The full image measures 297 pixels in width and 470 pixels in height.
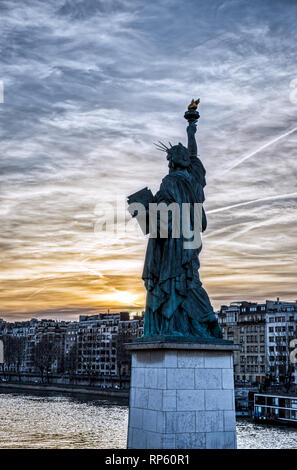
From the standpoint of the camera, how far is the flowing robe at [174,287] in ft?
46.6

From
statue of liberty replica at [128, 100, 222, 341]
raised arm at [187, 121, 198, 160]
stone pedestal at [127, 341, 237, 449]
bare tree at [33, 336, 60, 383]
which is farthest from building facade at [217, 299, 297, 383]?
stone pedestal at [127, 341, 237, 449]

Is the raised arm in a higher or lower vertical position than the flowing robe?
higher

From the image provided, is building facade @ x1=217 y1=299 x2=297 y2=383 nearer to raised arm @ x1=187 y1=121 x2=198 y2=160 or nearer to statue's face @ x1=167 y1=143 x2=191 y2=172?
raised arm @ x1=187 y1=121 x2=198 y2=160

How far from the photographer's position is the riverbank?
7888cm

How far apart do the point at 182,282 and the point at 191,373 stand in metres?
2.34

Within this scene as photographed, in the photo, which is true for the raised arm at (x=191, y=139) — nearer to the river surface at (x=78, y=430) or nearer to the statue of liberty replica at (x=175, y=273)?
the statue of liberty replica at (x=175, y=273)

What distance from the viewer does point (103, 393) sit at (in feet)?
269

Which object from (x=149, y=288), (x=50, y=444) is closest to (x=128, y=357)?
(x=50, y=444)

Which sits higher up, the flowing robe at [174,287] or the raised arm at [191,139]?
the raised arm at [191,139]

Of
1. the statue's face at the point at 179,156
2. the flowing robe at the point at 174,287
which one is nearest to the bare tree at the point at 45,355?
the flowing robe at the point at 174,287

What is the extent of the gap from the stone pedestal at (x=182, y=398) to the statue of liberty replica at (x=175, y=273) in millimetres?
499

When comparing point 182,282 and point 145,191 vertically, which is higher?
point 145,191
